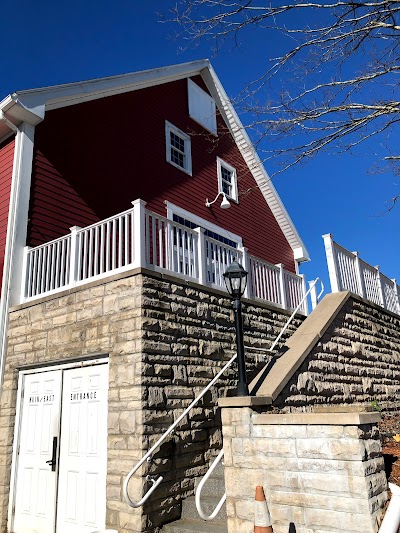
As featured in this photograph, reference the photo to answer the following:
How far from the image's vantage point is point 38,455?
269 inches

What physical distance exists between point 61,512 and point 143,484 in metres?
1.75

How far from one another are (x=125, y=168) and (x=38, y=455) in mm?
6481

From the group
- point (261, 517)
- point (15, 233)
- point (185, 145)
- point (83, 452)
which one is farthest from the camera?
point (185, 145)

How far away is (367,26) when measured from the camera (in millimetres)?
6465

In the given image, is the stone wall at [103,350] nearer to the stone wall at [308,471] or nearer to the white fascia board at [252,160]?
the stone wall at [308,471]

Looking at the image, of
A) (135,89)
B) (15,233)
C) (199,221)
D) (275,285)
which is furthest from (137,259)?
(135,89)

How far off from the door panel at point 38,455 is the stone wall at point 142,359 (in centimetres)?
25

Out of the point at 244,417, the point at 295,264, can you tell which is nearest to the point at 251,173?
the point at 295,264

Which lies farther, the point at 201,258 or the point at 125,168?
the point at 125,168

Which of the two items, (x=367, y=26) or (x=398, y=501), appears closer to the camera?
(x=398, y=501)

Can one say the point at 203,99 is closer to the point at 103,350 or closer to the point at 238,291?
the point at 238,291

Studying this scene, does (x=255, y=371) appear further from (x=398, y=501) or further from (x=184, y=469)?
(x=398, y=501)

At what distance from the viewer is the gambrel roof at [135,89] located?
854 centimetres

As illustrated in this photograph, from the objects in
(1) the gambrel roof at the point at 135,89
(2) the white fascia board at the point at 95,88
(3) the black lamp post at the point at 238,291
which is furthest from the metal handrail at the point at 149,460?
(2) the white fascia board at the point at 95,88
